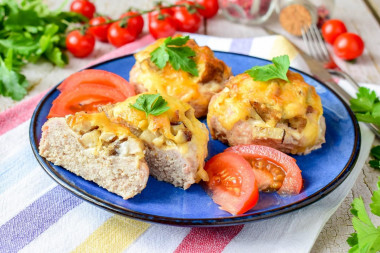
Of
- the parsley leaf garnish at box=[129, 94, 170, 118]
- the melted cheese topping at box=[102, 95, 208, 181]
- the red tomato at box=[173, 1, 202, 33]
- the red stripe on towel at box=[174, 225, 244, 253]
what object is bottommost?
the red stripe on towel at box=[174, 225, 244, 253]

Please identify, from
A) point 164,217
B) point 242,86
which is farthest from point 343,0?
point 164,217

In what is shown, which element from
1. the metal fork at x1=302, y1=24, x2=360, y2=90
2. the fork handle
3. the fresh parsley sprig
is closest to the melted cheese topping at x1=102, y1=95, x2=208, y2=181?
the fresh parsley sprig

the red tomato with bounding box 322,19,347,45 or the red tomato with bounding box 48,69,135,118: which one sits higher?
the red tomato with bounding box 322,19,347,45

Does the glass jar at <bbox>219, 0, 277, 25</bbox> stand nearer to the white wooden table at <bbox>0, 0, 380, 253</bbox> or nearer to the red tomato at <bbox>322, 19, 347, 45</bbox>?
the white wooden table at <bbox>0, 0, 380, 253</bbox>

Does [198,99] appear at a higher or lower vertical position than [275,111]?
lower

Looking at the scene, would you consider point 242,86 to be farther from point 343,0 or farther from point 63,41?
point 343,0

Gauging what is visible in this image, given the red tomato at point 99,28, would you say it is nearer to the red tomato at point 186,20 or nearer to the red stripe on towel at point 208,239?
the red tomato at point 186,20

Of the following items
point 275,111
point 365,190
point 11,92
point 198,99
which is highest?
point 275,111
